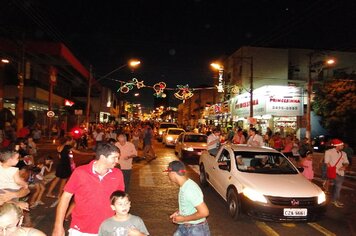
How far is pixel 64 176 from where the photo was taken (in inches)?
373

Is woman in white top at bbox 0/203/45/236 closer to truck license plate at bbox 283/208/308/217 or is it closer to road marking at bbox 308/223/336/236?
truck license plate at bbox 283/208/308/217

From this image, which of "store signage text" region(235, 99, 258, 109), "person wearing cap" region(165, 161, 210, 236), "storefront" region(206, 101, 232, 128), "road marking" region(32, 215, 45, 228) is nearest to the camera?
"person wearing cap" region(165, 161, 210, 236)

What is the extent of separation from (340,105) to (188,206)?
2811cm

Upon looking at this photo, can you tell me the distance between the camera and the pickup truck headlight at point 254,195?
25.5 feet

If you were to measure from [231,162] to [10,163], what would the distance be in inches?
204

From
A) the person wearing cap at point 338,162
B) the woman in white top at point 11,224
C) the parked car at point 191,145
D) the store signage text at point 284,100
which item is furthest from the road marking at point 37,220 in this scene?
the store signage text at point 284,100

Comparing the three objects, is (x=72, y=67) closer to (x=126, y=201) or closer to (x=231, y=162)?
(x=231, y=162)

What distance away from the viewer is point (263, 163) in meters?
9.73

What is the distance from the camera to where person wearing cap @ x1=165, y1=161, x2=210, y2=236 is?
13.7ft

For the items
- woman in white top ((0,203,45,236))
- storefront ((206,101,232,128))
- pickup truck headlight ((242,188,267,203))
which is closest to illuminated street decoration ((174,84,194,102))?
storefront ((206,101,232,128))

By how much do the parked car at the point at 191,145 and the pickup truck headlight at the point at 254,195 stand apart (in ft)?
38.6

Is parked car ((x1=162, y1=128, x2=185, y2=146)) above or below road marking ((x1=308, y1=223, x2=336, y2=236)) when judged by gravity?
above

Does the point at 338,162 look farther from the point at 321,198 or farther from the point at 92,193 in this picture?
the point at 92,193

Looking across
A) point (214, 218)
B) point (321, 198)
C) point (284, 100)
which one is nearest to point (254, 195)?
point (214, 218)
